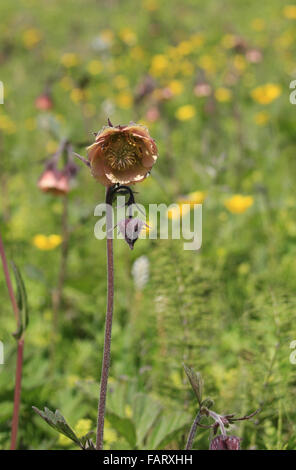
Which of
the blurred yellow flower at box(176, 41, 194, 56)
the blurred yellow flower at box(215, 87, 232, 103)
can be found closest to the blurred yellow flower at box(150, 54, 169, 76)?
the blurred yellow flower at box(176, 41, 194, 56)

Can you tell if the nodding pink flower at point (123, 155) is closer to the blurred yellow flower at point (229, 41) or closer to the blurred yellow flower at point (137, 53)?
the blurred yellow flower at point (229, 41)

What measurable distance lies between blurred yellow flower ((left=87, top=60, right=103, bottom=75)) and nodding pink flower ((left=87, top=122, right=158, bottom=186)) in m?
5.21

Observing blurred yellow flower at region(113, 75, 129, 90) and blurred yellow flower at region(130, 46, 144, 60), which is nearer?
blurred yellow flower at region(113, 75, 129, 90)

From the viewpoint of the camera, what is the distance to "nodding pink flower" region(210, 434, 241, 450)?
1.10 metres

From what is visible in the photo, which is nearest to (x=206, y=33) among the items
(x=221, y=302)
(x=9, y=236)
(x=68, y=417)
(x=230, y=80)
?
(x=230, y=80)

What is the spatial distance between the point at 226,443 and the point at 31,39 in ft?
23.9

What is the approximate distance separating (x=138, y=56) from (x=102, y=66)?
0.45m

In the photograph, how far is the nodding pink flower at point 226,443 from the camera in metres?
1.10

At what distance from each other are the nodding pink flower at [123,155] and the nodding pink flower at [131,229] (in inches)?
3.4

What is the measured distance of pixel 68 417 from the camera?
1.73 meters

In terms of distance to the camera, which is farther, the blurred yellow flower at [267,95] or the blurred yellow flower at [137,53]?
the blurred yellow flower at [137,53]

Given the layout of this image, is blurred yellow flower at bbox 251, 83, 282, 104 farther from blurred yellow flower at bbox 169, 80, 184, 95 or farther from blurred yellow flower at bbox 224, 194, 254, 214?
blurred yellow flower at bbox 224, 194, 254, 214

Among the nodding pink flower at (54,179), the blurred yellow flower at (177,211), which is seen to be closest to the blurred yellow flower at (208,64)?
the blurred yellow flower at (177,211)

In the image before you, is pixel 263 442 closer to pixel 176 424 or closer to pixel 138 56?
pixel 176 424
